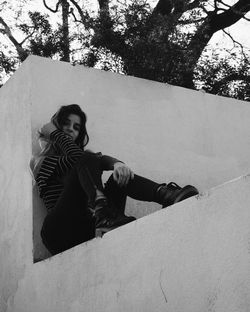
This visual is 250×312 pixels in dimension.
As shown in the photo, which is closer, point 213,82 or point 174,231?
point 174,231

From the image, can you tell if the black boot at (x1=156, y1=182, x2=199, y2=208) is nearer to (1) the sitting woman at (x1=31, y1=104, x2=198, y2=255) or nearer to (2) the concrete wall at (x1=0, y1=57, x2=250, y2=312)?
(1) the sitting woman at (x1=31, y1=104, x2=198, y2=255)

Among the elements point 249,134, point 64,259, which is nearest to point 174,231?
point 64,259

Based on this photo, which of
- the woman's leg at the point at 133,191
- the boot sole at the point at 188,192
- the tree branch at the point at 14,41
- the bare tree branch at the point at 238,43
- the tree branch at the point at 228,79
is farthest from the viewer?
the bare tree branch at the point at 238,43

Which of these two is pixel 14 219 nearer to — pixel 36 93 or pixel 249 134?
pixel 36 93

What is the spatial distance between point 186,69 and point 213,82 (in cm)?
162

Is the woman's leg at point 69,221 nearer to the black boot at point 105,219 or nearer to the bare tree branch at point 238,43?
the black boot at point 105,219

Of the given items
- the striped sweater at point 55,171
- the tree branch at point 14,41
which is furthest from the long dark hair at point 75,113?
the tree branch at point 14,41

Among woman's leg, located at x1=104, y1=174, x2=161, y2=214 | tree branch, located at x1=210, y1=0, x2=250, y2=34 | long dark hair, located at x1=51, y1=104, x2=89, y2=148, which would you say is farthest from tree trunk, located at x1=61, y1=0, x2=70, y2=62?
woman's leg, located at x1=104, y1=174, x2=161, y2=214

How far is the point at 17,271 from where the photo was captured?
4.19 metres

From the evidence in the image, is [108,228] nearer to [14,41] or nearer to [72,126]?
[72,126]

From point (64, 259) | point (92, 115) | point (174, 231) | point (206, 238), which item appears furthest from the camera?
point (92, 115)

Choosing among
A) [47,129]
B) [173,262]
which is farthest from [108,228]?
[47,129]

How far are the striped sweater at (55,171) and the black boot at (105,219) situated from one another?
21.6 inches

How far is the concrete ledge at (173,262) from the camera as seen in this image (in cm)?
240
